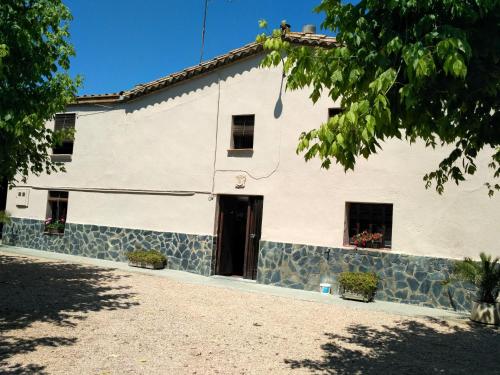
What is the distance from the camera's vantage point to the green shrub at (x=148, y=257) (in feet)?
45.3

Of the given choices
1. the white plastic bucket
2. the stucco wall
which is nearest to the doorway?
the stucco wall

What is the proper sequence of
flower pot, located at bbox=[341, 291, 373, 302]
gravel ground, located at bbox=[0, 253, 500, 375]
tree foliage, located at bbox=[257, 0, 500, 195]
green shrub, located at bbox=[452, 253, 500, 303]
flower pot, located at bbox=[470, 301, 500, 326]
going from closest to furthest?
1. tree foliage, located at bbox=[257, 0, 500, 195]
2. gravel ground, located at bbox=[0, 253, 500, 375]
3. flower pot, located at bbox=[470, 301, 500, 326]
4. green shrub, located at bbox=[452, 253, 500, 303]
5. flower pot, located at bbox=[341, 291, 373, 302]

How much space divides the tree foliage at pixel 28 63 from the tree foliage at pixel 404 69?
4690mm

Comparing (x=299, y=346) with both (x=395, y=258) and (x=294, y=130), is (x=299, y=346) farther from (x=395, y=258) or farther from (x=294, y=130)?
(x=294, y=130)

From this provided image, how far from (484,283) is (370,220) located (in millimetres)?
3035

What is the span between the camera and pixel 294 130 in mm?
12539

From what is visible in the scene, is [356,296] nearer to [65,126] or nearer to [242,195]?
[242,195]

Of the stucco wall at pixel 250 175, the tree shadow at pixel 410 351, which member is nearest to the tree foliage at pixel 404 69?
the tree shadow at pixel 410 351

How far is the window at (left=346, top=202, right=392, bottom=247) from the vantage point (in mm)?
11414

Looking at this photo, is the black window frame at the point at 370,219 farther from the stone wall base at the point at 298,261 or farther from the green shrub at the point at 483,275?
the green shrub at the point at 483,275

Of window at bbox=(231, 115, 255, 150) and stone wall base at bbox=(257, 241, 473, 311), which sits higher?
→ window at bbox=(231, 115, 255, 150)

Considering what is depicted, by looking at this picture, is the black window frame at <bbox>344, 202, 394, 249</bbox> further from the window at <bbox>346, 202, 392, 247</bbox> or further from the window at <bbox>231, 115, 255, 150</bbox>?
the window at <bbox>231, 115, 255, 150</bbox>

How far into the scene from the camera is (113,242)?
602 inches

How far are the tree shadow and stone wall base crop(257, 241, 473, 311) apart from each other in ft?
5.61
